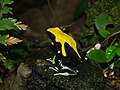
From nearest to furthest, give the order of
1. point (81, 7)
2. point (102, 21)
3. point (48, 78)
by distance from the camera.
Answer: point (48, 78)
point (102, 21)
point (81, 7)

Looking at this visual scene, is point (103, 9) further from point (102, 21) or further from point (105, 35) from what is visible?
point (105, 35)

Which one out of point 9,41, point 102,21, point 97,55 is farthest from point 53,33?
point 102,21

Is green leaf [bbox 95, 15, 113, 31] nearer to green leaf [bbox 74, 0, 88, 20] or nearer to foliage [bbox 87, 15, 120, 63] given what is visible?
foliage [bbox 87, 15, 120, 63]

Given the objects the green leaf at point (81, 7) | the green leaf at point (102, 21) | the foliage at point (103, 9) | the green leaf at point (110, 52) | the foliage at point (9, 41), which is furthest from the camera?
the green leaf at point (81, 7)

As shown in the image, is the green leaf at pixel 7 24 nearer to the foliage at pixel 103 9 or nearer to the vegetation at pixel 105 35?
the vegetation at pixel 105 35

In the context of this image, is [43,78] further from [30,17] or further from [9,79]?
[30,17]

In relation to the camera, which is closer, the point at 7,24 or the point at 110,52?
the point at 7,24

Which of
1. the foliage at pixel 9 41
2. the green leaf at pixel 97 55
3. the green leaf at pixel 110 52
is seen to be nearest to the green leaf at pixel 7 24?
the foliage at pixel 9 41
